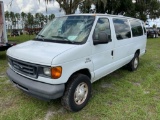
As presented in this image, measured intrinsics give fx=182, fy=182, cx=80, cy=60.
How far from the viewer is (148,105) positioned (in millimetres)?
3996

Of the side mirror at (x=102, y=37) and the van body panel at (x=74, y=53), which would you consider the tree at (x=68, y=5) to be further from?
the side mirror at (x=102, y=37)

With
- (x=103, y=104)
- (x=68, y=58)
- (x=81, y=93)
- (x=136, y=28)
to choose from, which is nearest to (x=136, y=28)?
(x=136, y=28)

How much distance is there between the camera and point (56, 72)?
310 cm

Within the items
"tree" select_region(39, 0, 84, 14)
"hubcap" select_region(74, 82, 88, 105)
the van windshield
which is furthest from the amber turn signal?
"tree" select_region(39, 0, 84, 14)

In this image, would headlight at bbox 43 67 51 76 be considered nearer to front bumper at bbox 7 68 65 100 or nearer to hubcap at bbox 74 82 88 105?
front bumper at bbox 7 68 65 100

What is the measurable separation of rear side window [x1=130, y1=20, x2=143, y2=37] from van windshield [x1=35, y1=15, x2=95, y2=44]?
2.44 metres

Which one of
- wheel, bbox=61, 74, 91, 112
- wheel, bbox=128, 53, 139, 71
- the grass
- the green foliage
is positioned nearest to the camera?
wheel, bbox=61, 74, 91, 112

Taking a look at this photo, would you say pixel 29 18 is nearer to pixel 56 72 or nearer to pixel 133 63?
A: pixel 133 63

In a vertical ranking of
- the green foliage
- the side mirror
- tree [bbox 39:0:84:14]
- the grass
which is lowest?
the grass

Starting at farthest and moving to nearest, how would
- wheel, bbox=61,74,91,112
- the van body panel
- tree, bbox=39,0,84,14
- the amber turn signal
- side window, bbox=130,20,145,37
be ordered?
tree, bbox=39,0,84,14, side window, bbox=130,20,145,37, wheel, bbox=61,74,91,112, the van body panel, the amber turn signal

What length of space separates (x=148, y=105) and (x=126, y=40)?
2.13 meters

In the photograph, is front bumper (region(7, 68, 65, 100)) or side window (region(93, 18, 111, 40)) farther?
side window (region(93, 18, 111, 40))

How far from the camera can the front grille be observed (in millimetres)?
3264

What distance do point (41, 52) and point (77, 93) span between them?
1.09 metres
